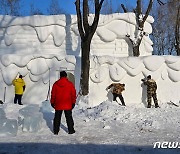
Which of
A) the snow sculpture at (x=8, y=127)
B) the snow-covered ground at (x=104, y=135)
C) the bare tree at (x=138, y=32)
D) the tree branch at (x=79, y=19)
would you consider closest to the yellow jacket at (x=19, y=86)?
the tree branch at (x=79, y=19)

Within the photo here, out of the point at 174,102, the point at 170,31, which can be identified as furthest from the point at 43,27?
the point at 170,31

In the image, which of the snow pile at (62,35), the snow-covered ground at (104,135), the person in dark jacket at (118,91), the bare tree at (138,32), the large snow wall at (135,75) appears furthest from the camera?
the snow pile at (62,35)

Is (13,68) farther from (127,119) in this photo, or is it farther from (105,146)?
(105,146)

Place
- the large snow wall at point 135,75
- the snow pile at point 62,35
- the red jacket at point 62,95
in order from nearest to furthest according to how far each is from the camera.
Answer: the red jacket at point 62,95 < the large snow wall at point 135,75 < the snow pile at point 62,35

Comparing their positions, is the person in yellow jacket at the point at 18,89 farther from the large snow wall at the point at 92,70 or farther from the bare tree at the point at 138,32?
the bare tree at the point at 138,32

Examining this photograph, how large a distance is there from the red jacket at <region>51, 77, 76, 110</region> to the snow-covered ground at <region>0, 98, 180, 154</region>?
739mm

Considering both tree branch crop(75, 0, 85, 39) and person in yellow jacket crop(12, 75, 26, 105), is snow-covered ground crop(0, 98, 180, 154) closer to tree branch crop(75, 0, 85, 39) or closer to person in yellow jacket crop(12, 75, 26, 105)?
person in yellow jacket crop(12, 75, 26, 105)

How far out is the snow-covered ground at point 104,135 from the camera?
6.26m

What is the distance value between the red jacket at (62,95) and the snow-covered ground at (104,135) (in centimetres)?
74

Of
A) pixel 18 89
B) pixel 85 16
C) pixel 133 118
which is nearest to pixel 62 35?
pixel 85 16

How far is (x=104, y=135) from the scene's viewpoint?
7.59 metres

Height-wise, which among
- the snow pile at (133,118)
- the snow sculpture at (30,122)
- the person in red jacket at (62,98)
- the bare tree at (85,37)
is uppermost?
the bare tree at (85,37)

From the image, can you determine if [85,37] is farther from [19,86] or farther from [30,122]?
[30,122]

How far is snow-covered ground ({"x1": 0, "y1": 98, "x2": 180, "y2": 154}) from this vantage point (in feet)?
20.5
